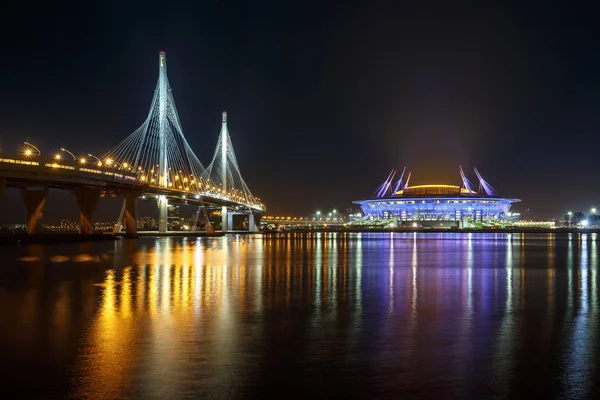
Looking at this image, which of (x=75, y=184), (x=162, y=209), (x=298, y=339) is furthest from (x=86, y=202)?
(x=298, y=339)

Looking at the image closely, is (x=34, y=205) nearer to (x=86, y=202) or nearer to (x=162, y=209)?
(x=86, y=202)

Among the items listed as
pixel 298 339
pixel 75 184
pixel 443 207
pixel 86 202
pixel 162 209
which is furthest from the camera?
pixel 443 207

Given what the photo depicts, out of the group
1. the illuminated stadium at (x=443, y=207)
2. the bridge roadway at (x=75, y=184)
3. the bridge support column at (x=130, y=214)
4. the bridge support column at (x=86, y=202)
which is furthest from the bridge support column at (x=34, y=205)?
the illuminated stadium at (x=443, y=207)

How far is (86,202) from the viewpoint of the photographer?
5447cm

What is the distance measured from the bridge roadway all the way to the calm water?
29.0 m

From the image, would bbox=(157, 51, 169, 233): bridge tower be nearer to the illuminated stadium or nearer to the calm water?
the calm water

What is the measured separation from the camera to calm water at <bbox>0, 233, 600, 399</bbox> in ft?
21.6

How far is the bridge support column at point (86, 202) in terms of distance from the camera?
54312mm

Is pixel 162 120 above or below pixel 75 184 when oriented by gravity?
above

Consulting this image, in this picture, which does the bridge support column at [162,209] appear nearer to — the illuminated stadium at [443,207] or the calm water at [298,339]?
the calm water at [298,339]

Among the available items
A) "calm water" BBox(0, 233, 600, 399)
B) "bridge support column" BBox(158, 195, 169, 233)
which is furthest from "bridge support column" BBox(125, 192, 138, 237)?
"calm water" BBox(0, 233, 600, 399)

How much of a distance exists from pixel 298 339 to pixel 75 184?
45.7 m

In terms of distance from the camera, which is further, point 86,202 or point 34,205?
point 86,202

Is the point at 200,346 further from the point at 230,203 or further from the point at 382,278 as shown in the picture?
the point at 230,203
